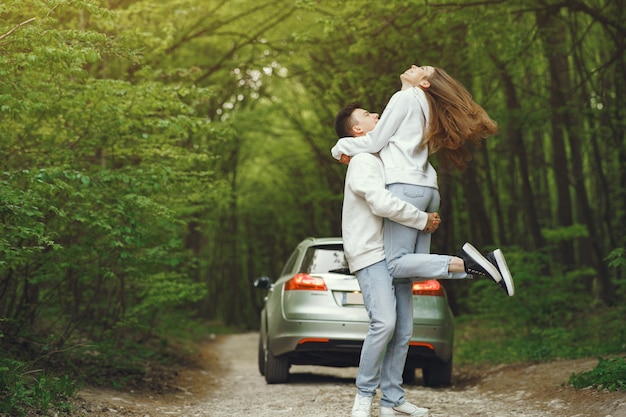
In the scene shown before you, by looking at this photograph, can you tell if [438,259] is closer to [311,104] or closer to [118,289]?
[118,289]

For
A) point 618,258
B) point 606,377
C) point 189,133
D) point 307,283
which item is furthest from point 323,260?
point 606,377

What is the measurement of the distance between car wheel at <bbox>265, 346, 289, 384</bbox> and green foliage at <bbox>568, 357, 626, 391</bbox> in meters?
3.31

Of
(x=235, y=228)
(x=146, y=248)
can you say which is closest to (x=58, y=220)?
(x=146, y=248)

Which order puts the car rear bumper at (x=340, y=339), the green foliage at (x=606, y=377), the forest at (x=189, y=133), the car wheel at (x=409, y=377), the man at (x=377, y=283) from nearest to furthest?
the man at (x=377, y=283) → the green foliage at (x=606, y=377) → the forest at (x=189, y=133) → the car rear bumper at (x=340, y=339) → the car wheel at (x=409, y=377)

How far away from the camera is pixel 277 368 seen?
32.1ft

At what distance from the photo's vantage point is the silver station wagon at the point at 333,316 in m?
9.11

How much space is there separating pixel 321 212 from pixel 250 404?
101ft

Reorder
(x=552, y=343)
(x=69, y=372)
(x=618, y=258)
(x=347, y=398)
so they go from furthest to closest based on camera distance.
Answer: (x=552, y=343) < (x=69, y=372) < (x=618, y=258) < (x=347, y=398)

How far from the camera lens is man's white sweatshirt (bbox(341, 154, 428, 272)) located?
5.17 metres

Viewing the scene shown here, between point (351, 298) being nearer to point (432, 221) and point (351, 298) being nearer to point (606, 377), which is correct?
point (606, 377)

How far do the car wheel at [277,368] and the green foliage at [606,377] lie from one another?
3305 mm

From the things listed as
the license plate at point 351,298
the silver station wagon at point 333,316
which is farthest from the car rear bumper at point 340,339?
the license plate at point 351,298

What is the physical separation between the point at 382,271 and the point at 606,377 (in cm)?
295

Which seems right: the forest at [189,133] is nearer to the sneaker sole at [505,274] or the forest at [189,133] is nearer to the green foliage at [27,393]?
the green foliage at [27,393]
